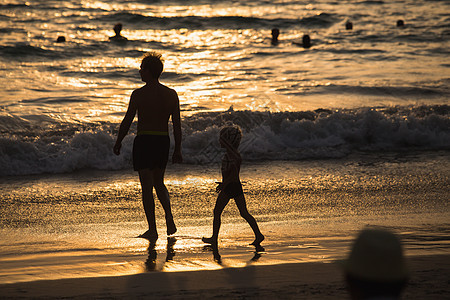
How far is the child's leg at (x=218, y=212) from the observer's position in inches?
204

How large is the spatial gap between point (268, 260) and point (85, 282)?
1.47 meters

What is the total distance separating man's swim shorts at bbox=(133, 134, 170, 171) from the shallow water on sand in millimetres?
710

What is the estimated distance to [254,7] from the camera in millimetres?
28781

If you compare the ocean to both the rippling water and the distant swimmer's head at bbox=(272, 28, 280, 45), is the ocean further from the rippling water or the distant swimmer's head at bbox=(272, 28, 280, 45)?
the distant swimmer's head at bbox=(272, 28, 280, 45)

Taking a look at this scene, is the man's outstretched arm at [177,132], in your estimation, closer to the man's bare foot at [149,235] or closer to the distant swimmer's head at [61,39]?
the man's bare foot at [149,235]

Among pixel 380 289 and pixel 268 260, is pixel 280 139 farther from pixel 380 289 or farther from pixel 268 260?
pixel 380 289

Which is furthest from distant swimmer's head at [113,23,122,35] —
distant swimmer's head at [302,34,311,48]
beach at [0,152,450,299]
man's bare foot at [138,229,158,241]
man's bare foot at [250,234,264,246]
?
man's bare foot at [250,234,264,246]

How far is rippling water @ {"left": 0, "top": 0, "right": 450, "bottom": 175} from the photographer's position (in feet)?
36.4

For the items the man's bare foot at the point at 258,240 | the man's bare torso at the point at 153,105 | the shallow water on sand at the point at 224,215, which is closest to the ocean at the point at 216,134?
the shallow water on sand at the point at 224,215

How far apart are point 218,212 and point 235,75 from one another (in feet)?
40.2

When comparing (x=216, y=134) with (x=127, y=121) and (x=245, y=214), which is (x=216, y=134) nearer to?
(x=127, y=121)

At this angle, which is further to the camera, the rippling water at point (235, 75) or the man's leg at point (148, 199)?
the rippling water at point (235, 75)

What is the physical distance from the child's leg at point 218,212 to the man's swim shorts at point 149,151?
2.76 ft

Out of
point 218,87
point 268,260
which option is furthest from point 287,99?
point 268,260
